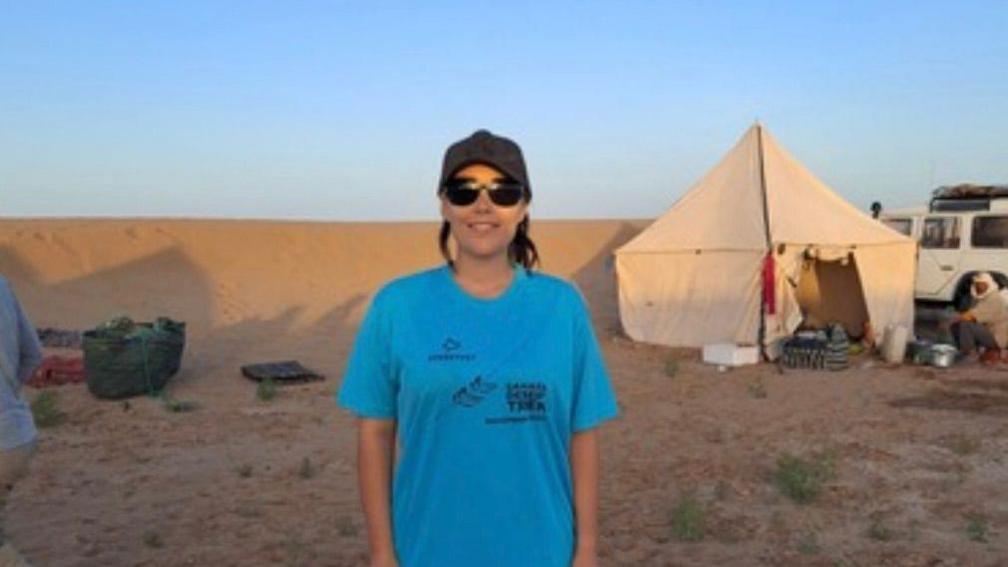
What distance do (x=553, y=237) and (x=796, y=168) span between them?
87.3 feet

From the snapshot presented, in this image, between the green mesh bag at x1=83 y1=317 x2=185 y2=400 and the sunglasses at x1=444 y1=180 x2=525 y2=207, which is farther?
the green mesh bag at x1=83 y1=317 x2=185 y2=400

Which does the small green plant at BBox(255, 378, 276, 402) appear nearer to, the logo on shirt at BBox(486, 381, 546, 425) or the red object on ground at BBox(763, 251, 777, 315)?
the red object on ground at BBox(763, 251, 777, 315)

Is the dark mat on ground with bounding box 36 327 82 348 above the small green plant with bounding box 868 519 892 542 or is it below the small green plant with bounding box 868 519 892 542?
below

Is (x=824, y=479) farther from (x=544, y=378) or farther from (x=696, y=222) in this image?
(x=696, y=222)

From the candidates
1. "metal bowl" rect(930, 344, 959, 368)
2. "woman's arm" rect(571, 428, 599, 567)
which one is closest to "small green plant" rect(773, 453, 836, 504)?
"woman's arm" rect(571, 428, 599, 567)

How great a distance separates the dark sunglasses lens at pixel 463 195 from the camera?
2.23 m

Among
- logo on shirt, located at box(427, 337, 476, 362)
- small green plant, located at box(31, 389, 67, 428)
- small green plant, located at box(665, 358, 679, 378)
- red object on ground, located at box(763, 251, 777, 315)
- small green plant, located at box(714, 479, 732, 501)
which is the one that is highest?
logo on shirt, located at box(427, 337, 476, 362)

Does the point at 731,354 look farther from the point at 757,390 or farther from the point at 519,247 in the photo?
the point at 519,247

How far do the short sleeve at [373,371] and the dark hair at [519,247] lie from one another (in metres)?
0.27

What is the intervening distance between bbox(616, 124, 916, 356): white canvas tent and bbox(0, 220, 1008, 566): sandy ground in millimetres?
678

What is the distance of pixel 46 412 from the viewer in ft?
30.3

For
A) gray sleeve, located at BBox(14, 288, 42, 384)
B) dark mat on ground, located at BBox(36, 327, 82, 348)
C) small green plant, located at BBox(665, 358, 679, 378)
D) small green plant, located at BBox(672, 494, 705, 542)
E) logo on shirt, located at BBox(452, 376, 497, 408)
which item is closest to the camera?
logo on shirt, located at BBox(452, 376, 497, 408)

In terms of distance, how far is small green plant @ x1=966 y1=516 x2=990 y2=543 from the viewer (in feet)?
18.8

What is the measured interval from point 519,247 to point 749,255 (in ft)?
38.7
